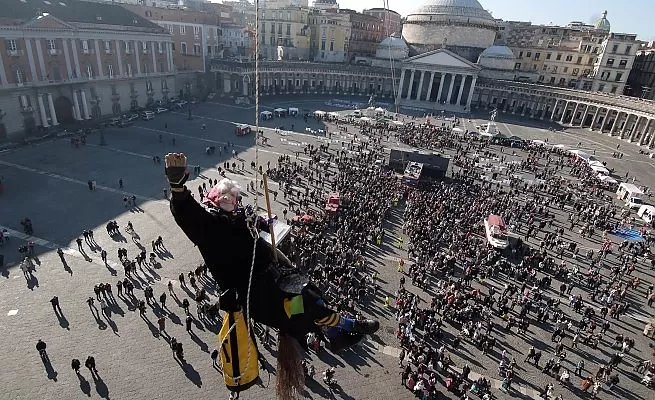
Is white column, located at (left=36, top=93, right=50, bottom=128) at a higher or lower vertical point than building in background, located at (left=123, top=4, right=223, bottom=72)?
lower

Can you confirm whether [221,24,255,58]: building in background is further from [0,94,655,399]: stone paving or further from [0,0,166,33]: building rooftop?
[0,94,655,399]: stone paving

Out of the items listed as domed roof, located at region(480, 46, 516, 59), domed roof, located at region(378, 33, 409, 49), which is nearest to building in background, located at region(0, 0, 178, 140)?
domed roof, located at region(378, 33, 409, 49)

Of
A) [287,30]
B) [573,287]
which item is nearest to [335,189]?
[573,287]

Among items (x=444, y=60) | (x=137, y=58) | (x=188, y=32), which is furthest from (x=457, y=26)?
(x=137, y=58)

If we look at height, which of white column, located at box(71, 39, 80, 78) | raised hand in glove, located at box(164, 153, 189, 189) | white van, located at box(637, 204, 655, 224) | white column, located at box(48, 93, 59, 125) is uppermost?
raised hand in glove, located at box(164, 153, 189, 189)

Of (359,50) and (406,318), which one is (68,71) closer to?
(406,318)

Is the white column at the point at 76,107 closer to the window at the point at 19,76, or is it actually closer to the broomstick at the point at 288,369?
the window at the point at 19,76
